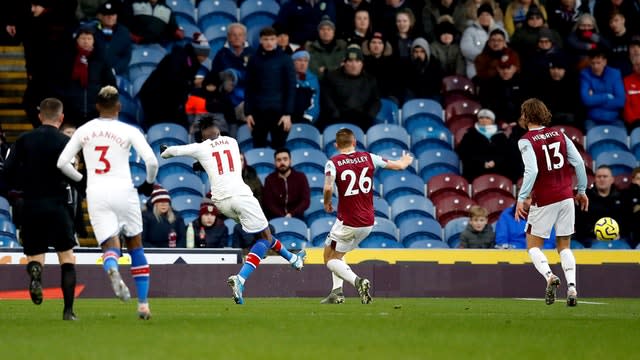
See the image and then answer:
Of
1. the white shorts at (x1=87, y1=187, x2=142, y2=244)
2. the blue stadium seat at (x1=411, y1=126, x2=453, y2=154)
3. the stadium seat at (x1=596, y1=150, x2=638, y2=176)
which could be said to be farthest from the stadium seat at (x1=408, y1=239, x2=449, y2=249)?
the white shorts at (x1=87, y1=187, x2=142, y2=244)

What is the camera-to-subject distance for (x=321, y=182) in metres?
22.0

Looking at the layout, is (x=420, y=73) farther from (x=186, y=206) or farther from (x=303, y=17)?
(x=186, y=206)

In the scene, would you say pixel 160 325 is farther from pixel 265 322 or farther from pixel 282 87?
pixel 282 87

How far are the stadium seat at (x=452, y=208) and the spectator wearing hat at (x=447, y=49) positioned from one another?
11.6ft

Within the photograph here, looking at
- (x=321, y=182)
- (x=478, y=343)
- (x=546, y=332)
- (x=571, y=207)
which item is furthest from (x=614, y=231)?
(x=478, y=343)

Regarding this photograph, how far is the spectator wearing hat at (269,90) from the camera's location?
22.0 meters

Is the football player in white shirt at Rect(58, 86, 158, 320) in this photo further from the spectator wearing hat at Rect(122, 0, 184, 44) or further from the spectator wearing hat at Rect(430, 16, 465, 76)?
the spectator wearing hat at Rect(430, 16, 465, 76)

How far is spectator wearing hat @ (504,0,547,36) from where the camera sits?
2569 cm

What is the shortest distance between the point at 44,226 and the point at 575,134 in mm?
14021

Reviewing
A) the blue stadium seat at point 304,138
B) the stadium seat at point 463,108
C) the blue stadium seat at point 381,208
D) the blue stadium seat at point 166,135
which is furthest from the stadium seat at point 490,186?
the blue stadium seat at point 166,135

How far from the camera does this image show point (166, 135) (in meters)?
21.9

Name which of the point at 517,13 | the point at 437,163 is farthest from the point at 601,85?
the point at 437,163

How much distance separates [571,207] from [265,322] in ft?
16.7

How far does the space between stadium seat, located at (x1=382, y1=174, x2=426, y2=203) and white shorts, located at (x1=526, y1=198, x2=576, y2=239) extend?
7208mm
